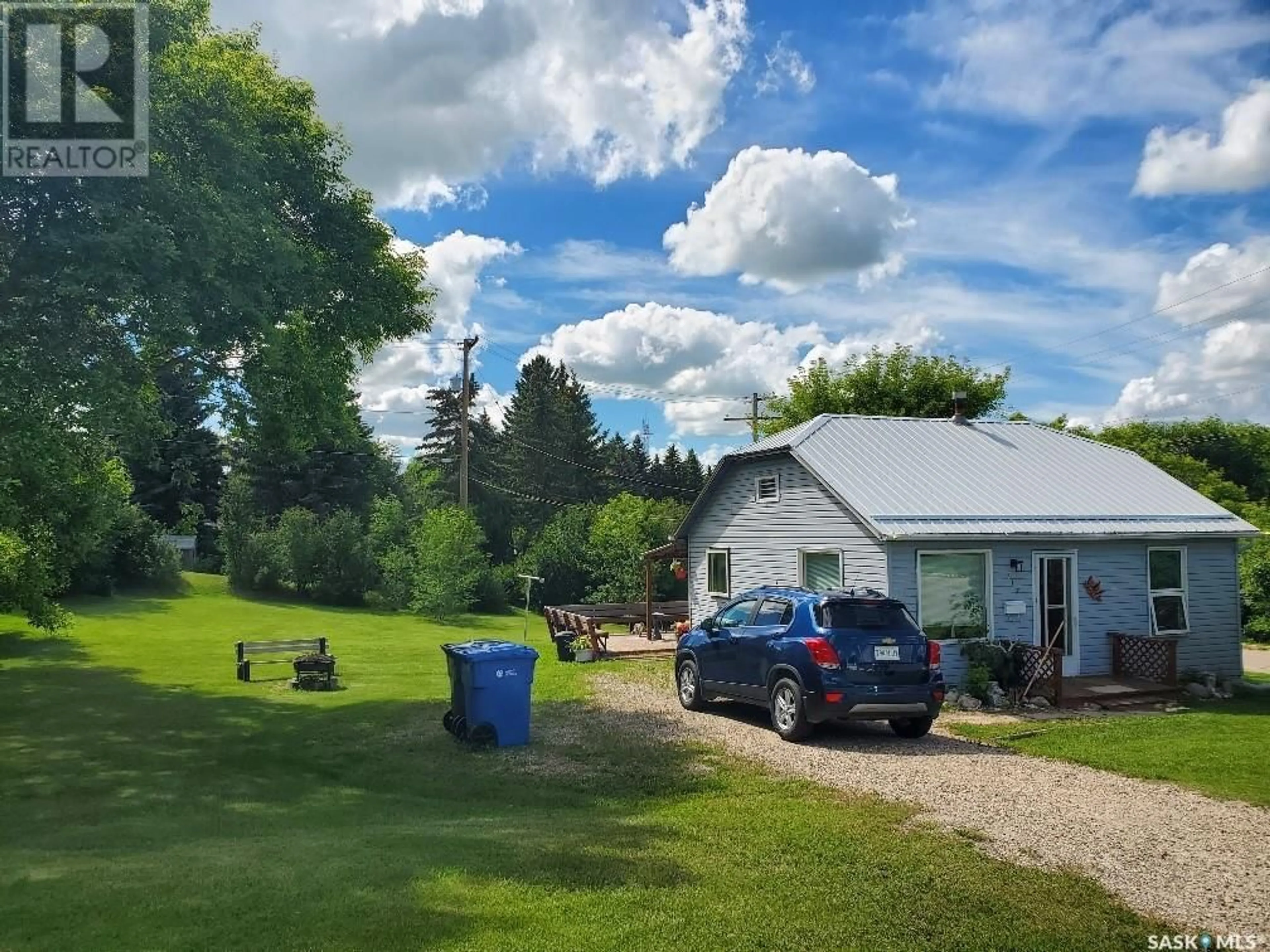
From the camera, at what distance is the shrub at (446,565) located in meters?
36.4

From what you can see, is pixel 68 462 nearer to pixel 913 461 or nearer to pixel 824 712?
pixel 824 712

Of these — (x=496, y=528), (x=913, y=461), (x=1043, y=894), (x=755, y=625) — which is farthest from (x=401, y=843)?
(x=496, y=528)

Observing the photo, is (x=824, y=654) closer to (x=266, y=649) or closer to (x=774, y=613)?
(x=774, y=613)

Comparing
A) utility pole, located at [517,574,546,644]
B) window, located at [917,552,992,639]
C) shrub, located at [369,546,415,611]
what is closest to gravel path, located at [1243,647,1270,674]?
window, located at [917,552,992,639]

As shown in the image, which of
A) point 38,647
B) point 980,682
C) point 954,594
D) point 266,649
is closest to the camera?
point 980,682

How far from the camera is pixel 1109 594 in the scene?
1703cm

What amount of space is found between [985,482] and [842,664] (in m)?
8.31

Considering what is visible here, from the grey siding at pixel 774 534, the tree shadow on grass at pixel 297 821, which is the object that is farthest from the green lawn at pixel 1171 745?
the tree shadow on grass at pixel 297 821

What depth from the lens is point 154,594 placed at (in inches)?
1550

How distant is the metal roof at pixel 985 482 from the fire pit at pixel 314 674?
9443 millimetres

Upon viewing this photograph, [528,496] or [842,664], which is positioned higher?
[528,496]

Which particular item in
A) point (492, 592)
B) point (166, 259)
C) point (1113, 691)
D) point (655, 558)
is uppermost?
point (166, 259)

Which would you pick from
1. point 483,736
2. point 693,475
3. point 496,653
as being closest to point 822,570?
point 496,653

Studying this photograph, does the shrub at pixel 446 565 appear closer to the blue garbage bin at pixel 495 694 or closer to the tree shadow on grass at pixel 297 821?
the tree shadow on grass at pixel 297 821
